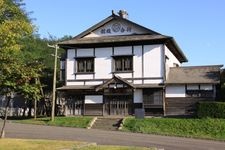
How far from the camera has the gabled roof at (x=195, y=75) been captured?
40.9 m

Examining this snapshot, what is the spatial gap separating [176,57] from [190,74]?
336 inches

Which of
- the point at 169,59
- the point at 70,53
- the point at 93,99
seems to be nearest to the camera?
the point at 93,99

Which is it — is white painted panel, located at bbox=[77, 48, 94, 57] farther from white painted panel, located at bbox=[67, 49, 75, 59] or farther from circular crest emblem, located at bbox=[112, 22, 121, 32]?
circular crest emblem, located at bbox=[112, 22, 121, 32]

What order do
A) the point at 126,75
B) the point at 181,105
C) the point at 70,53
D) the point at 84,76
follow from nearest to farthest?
the point at 181,105, the point at 126,75, the point at 84,76, the point at 70,53

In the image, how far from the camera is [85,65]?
146 feet

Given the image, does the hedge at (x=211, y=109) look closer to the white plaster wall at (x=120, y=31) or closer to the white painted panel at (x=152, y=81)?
the white painted panel at (x=152, y=81)

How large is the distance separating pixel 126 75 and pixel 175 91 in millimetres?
4862

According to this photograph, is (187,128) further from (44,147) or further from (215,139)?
(44,147)

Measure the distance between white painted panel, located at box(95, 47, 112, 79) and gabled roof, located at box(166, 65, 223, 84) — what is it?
19.2 ft

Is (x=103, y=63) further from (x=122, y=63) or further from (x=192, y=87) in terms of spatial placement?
(x=192, y=87)

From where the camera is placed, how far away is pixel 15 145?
19.8 meters

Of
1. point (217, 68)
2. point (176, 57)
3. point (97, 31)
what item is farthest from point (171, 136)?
point (176, 57)

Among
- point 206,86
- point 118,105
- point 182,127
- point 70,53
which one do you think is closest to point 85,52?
point 70,53

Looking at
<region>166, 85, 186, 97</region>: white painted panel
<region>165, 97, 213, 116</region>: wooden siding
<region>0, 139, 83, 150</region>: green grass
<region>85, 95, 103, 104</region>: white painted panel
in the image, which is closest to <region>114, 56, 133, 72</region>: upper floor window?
<region>85, 95, 103, 104</region>: white painted panel
